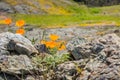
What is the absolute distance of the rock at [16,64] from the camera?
855cm

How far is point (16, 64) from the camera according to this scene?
342 inches

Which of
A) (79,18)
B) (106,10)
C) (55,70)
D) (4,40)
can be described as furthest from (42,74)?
(106,10)

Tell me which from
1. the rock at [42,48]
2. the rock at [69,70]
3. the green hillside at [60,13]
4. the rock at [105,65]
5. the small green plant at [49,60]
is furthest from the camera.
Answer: the green hillside at [60,13]

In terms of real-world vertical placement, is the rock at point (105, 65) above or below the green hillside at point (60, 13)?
above

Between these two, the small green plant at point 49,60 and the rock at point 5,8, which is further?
the rock at point 5,8

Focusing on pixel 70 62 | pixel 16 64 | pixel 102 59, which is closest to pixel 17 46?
pixel 16 64

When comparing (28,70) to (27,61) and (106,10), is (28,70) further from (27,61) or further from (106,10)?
(106,10)

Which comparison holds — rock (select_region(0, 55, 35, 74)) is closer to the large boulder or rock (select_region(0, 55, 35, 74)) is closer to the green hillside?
the large boulder

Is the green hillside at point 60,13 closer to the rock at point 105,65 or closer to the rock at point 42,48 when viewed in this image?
the rock at point 42,48

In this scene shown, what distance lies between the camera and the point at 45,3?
63.4 metres

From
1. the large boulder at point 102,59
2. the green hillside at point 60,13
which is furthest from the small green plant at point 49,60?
the green hillside at point 60,13

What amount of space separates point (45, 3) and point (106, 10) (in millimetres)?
8693

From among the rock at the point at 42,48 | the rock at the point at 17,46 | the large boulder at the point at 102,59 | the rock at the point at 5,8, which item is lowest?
the rock at the point at 5,8

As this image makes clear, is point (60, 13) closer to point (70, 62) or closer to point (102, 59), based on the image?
point (70, 62)
